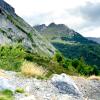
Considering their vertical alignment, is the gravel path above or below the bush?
below

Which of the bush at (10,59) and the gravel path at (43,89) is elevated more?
the bush at (10,59)

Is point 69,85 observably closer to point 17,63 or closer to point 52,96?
point 52,96

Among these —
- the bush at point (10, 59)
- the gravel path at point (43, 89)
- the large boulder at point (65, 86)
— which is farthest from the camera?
the bush at point (10, 59)

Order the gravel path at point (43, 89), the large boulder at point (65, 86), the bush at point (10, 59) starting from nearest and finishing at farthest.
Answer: the gravel path at point (43, 89) → the large boulder at point (65, 86) → the bush at point (10, 59)

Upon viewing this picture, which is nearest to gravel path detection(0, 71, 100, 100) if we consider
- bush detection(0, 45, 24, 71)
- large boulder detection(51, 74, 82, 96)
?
large boulder detection(51, 74, 82, 96)

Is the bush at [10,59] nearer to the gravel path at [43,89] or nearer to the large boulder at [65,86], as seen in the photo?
the gravel path at [43,89]

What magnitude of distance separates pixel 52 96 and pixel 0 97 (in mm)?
3545

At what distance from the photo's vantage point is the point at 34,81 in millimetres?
17672

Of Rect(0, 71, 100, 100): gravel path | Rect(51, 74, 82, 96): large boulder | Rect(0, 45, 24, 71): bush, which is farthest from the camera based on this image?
Rect(0, 45, 24, 71): bush

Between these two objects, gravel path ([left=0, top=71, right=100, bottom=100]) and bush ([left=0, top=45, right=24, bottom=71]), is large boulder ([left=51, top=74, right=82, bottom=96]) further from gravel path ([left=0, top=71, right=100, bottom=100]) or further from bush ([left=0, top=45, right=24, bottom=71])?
bush ([left=0, top=45, right=24, bottom=71])

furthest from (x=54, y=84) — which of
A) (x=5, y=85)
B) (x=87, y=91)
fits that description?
(x=5, y=85)

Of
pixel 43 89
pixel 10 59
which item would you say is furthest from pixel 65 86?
pixel 10 59

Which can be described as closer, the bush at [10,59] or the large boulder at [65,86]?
the large boulder at [65,86]

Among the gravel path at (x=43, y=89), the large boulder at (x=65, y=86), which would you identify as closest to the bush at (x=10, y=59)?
the gravel path at (x=43, y=89)
